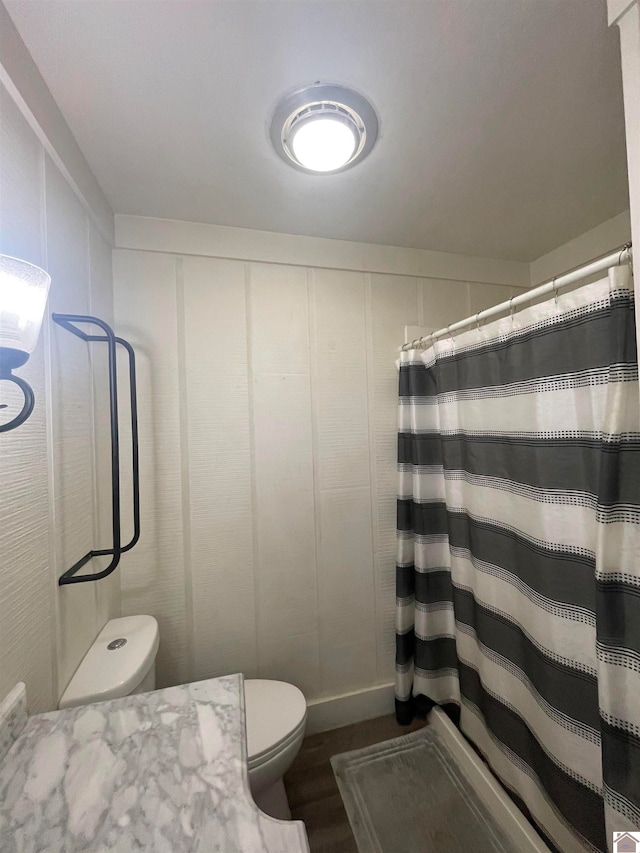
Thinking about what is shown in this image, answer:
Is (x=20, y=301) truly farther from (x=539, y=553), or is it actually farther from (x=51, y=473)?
(x=539, y=553)

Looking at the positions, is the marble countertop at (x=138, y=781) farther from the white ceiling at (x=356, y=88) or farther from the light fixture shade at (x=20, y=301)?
the white ceiling at (x=356, y=88)

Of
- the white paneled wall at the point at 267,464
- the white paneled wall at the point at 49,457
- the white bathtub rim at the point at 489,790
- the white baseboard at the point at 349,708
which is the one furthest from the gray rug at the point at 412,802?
the white paneled wall at the point at 49,457

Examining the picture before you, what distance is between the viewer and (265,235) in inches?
62.2

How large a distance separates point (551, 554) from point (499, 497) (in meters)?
0.25

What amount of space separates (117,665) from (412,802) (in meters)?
1.20

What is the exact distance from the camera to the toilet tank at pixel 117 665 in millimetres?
926

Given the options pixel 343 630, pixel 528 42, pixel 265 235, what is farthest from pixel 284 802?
pixel 528 42

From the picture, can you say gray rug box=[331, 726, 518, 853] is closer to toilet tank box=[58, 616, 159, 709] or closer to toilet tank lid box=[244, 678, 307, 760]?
toilet tank lid box=[244, 678, 307, 760]

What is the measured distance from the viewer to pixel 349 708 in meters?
1.66

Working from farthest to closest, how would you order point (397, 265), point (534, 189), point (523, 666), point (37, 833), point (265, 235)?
point (397, 265), point (265, 235), point (534, 189), point (523, 666), point (37, 833)

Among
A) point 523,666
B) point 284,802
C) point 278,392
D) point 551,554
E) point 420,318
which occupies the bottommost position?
point 284,802

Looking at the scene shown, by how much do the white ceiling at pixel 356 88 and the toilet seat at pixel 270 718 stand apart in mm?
1841

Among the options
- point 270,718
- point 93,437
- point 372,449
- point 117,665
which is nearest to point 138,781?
point 117,665

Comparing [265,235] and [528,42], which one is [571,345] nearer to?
[528,42]
